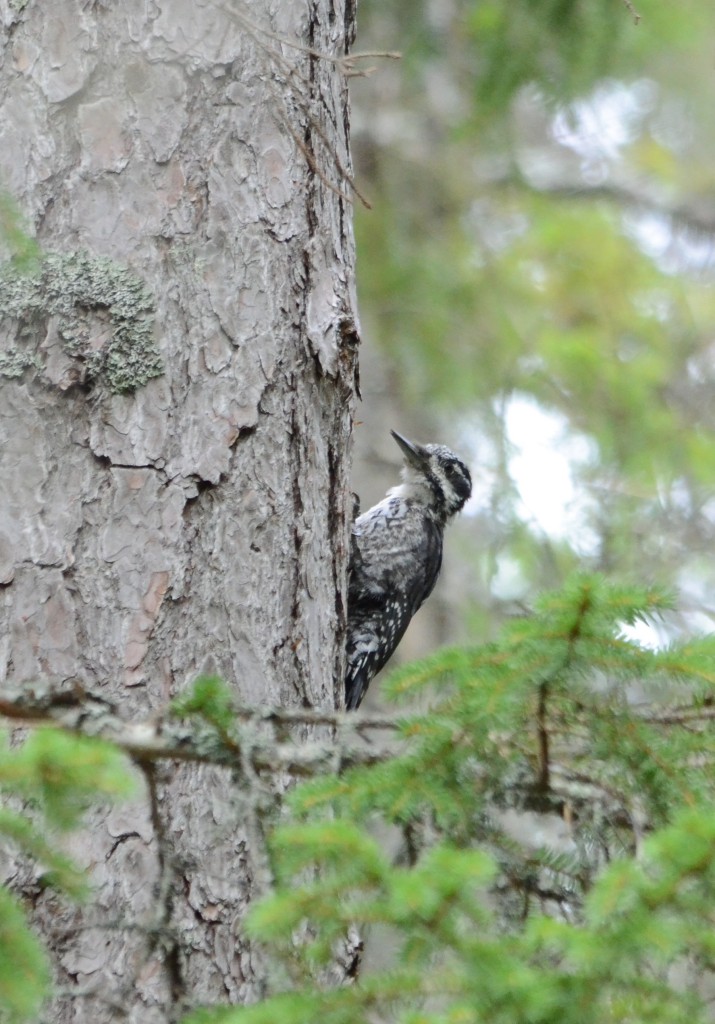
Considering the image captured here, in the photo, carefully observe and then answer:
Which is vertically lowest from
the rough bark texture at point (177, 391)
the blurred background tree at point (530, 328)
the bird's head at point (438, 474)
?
the rough bark texture at point (177, 391)

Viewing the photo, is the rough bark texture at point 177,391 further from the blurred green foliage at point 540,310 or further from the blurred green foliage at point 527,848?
the blurred green foliage at point 540,310

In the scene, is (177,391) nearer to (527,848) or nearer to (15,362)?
(15,362)

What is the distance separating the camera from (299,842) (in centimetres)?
163

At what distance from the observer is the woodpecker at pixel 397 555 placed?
15.2 feet

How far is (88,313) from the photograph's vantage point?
2758 mm

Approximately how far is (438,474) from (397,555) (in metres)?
0.61

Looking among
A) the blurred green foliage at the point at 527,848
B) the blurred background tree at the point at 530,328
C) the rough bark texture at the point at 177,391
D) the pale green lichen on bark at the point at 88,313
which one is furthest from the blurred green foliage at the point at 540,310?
the blurred green foliage at the point at 527,848

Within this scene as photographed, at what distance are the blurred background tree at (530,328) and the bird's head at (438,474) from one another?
1.06 m

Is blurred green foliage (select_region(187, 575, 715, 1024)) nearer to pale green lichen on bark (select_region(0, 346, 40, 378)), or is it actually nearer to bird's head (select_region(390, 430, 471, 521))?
pale green lichen on bark (select_region(0, 346, 40, 378))

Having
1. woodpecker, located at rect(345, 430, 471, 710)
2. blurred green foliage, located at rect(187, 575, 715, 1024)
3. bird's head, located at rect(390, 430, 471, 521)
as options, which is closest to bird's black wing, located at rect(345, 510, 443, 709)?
woodpecker, located at rect(345, 430, 471, 710)

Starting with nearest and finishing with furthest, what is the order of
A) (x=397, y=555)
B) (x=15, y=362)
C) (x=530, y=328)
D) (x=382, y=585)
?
(x=15, y=362), (x=382, y=585), (x=397, y=555), (x=530, y=328)

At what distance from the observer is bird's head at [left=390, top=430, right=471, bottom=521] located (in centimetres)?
547

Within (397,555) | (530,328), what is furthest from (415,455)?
(530,328)

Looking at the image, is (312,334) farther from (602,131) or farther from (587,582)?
(602,131)
